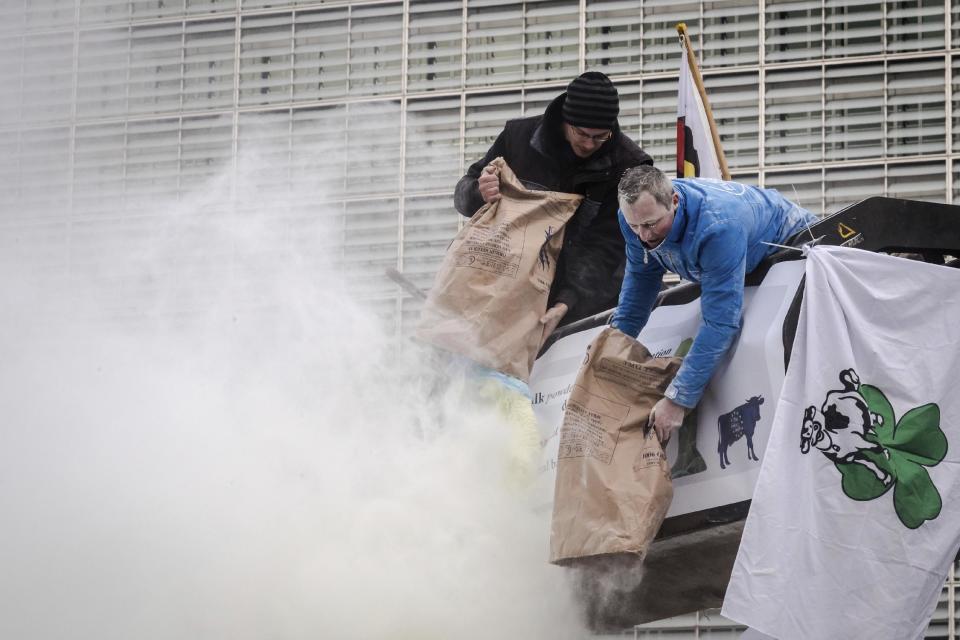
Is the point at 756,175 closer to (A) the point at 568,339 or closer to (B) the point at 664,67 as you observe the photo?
(B) the point at 664,67

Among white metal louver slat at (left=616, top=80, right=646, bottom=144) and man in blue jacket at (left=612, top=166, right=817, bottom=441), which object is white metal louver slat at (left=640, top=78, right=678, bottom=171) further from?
man in blue jacket at (left=612, top=166, right=817, bottom=441)

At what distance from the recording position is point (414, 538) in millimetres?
7023

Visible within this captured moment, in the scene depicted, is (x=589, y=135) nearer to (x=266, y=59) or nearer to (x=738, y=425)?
(x=738, y=425)

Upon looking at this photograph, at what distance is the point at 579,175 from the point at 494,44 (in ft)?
19.5

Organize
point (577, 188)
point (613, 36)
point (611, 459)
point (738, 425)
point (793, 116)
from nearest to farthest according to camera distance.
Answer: point (738, 425)
point (611, 459)
point (577, 188)
point (793, 116)
point (613, 36)

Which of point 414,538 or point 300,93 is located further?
point 300,93

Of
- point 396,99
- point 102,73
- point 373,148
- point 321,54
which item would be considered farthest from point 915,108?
point 102,73

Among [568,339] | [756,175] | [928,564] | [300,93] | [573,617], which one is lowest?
[573,617]

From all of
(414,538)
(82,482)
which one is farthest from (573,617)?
(82,482)

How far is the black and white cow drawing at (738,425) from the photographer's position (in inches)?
212

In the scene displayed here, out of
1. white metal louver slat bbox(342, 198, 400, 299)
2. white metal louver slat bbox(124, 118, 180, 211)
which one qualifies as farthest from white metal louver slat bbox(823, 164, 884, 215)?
white metal louver slat bbox(124, 118, 180, 211)

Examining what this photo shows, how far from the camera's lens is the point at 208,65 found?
503 inches

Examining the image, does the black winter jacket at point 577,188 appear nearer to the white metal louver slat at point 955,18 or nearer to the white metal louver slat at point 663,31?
the white metal louver slat at point 663,31

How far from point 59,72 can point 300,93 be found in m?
2.16
